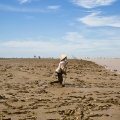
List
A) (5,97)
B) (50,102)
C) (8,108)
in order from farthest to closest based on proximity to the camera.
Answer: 1. (5,97)
2. (50,102)
3. (8,108)

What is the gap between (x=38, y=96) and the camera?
9.09 m

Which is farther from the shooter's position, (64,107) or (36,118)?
(64,107)

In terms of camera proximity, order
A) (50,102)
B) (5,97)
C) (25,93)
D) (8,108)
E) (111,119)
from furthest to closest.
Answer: (25,93)
(5,97)
(50,102)
(8,108)
(111,119)

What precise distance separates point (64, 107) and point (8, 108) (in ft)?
5.55

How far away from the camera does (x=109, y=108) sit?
722 cm

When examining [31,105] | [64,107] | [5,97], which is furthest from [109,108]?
[5,97]

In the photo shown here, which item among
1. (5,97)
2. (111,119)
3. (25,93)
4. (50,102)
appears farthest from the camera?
(25,93)

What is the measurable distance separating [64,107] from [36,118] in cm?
135

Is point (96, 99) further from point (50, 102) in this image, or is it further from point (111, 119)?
point (111, 119)

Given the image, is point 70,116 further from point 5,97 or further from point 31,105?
point 5,97

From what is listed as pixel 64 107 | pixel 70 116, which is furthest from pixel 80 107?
pixel 70 116

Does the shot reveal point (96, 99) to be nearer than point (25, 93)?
Yes

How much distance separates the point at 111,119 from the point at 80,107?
4.33 ft

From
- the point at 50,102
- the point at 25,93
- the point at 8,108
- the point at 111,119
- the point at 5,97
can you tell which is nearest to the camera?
the point at 111,119
